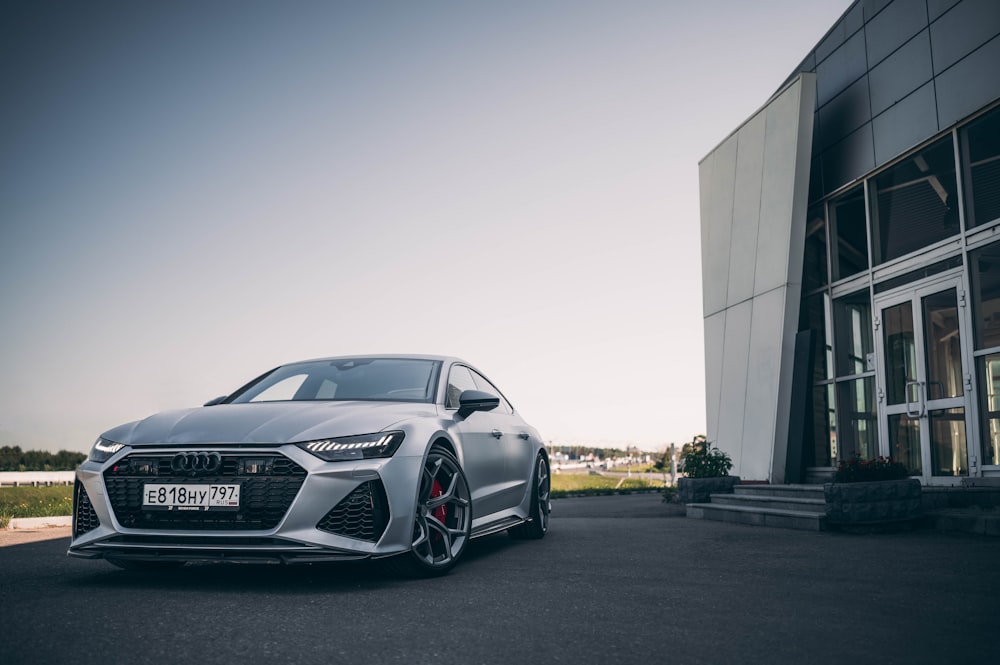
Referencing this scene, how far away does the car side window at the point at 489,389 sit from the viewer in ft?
24.0

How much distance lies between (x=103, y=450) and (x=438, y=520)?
6.66ft

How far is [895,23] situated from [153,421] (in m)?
10.8

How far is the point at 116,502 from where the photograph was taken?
4652mm

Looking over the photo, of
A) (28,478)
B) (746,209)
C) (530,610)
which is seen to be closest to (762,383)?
(746,209)

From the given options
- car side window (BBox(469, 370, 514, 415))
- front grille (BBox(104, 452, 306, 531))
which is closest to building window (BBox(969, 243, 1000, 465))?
car side window (BBox(469, 370, 514, 415))

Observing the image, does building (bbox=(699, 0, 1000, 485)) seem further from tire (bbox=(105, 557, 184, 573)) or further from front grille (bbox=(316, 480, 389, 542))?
tire (bbox=(105, 557, 184, 573))

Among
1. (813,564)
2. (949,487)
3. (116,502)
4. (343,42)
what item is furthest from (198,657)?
(343,42)

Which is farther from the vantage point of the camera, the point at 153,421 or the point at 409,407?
the point at 409,407

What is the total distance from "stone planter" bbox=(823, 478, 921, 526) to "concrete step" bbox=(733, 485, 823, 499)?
1.48 m

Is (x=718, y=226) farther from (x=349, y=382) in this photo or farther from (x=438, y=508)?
(x=438, y=508)

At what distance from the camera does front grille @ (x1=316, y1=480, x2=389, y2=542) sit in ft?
14.7

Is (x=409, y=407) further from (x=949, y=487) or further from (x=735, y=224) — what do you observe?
(x=735, y=224)

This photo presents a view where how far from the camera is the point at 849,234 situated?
12492 millimetres

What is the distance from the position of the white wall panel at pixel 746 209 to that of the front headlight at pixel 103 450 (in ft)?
35.7
